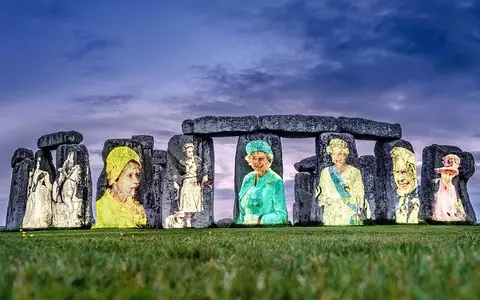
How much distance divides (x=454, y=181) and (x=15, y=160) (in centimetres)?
2067

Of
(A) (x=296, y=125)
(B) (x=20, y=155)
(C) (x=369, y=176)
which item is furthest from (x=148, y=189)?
(C) (x=369, y=176)

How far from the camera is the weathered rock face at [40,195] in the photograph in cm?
2586

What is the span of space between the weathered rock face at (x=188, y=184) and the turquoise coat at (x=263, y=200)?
1416 mm

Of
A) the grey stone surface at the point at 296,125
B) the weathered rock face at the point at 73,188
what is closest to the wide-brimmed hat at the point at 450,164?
the grey stone surface at the point at 296,125

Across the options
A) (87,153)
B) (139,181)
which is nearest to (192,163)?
(139,181)

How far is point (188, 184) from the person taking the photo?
73.7ft

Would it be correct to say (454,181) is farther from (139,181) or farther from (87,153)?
(87,153)

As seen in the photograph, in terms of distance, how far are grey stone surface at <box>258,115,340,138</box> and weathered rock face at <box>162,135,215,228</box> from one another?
2.59m

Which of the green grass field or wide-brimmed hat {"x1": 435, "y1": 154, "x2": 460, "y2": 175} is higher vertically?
wide-brimmed hat {"x1": 435, "y1": 154, "x2": 460, "y2": 175}

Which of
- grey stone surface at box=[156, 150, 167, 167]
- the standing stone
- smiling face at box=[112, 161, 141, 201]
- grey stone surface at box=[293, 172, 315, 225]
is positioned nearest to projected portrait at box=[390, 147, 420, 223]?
grey stone surface at box=[293, 172, 315, 225]

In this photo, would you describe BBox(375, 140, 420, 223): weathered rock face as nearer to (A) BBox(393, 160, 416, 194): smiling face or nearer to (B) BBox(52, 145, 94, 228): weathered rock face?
(A) BBox(393, 160, 416, 194): smiling face

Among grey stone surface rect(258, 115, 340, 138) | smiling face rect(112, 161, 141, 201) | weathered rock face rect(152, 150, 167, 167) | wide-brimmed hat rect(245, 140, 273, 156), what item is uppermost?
grey stone surface rect(258, 115, 340, 138)

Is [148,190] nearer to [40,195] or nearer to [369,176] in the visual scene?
[40,195]

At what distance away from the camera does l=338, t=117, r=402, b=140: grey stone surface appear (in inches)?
915
